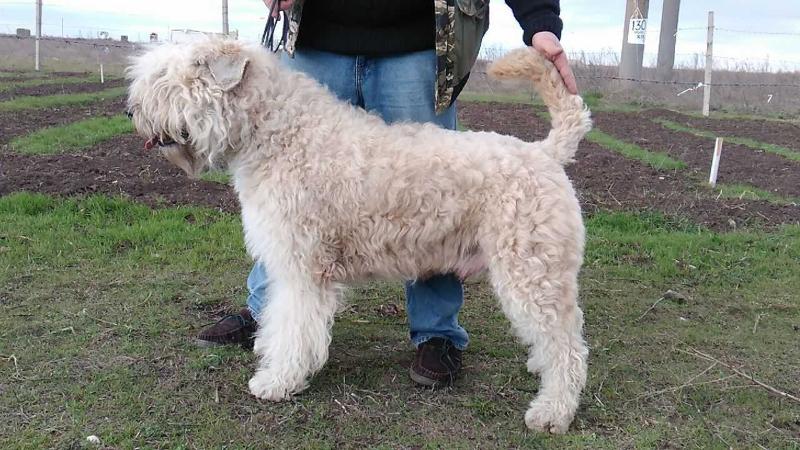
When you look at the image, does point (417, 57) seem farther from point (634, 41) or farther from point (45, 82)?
point (634, 41)

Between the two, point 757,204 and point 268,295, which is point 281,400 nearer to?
point 268,295

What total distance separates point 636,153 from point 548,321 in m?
8.08

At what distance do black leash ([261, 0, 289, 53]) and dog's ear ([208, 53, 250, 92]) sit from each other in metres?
0.45

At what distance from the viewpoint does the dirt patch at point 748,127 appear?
1372cm

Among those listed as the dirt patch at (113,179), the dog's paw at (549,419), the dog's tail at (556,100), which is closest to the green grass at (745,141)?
the dirt patch at (113,179)

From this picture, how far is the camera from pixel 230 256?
5516mm

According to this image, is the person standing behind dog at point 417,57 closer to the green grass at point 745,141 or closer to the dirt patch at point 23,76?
the green grass at point 745,141

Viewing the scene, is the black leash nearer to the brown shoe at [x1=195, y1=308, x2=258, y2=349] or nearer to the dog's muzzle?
the dog's muzzle

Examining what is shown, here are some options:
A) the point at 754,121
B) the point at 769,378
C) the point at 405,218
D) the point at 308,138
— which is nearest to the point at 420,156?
the point at 405,218

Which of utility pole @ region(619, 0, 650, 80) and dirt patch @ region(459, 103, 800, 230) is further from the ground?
utility pole @ region(619, 0, 650, 80)

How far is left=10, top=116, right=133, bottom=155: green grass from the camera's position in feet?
29.8

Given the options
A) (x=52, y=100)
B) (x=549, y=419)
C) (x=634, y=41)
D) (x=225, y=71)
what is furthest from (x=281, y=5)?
(x=634, y=41)

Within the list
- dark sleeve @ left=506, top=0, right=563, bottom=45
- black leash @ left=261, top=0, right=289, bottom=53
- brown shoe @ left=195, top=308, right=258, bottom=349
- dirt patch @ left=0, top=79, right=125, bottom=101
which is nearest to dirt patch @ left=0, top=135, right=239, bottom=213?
brown shoe @ left=195, top=308, right=258, bottom=349

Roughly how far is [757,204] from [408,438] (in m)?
6.04
